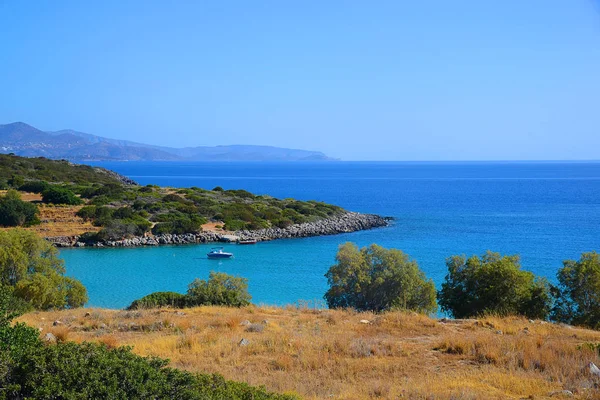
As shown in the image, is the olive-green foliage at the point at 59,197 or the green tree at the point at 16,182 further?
the green tree at the point at 16,182

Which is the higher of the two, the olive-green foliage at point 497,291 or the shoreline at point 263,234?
the olive-green foliage at point 497,291

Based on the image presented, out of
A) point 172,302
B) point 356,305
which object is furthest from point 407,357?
point 356,305

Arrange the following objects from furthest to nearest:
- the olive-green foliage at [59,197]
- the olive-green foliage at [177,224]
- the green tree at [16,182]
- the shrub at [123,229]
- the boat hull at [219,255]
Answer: the green tree at [16,182] < the olive-green foliage at [59,197] < the olive-green foliage at [177,224] < the shrub at [123,229] < the boat hull at [219,255]

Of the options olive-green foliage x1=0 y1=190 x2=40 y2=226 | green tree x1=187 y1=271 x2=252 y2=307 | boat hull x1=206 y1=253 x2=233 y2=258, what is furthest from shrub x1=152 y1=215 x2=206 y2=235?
green tree x1=187 y1=271 x2=252 y2=307

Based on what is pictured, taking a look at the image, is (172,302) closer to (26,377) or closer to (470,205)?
(26,377)

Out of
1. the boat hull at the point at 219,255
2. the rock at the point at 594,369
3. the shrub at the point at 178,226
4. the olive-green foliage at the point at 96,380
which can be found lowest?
the boat hull at the point at 219,255

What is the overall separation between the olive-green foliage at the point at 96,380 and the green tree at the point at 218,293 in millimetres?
11546

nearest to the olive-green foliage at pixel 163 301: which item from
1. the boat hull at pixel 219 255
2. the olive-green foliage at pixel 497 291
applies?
the olive-green foliage at pixel 497 291

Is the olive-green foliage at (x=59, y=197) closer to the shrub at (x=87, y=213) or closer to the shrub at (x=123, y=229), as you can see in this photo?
the shrub at (x=87, y=213)

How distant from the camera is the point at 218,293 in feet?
60.4

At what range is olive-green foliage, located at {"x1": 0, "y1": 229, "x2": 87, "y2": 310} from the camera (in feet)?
65.7

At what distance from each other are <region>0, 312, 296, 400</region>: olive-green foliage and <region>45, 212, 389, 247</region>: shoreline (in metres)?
45.3

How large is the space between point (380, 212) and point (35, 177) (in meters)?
51.5

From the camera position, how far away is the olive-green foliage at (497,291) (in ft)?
60.6
